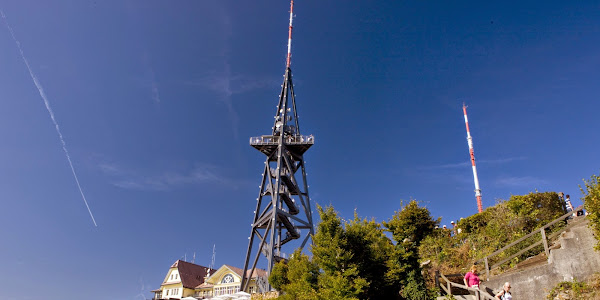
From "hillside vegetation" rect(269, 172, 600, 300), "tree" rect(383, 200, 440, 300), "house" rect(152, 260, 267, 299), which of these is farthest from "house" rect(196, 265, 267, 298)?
"tree" rect(383, 200, 440, 300)

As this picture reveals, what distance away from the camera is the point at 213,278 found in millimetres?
52062

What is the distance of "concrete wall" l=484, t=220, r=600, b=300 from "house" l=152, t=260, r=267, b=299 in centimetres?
3804

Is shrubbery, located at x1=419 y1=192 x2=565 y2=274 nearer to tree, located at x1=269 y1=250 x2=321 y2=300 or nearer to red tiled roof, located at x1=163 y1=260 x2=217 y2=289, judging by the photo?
tree, located at x1=269 y1=250 x2=321 y2=300

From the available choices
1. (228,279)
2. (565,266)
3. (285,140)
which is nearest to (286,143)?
(285,140)

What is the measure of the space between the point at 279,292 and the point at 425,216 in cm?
1728

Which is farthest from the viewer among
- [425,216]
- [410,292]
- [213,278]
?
[213,278]

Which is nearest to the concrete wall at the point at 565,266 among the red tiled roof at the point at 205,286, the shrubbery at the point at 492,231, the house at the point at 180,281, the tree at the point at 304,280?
the shrubbery at the point at 492,231

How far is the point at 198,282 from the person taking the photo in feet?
186

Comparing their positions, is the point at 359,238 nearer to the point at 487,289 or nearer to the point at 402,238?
the point at 402,238

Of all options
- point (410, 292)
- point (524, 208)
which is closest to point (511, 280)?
point (410, 292)

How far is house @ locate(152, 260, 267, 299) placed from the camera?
5028cm

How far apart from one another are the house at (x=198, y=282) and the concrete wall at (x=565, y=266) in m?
38.0

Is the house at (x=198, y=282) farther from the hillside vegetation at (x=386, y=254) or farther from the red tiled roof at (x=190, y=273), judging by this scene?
the hillside vegetation at (x=386, y=254)

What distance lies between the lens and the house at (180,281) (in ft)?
176
